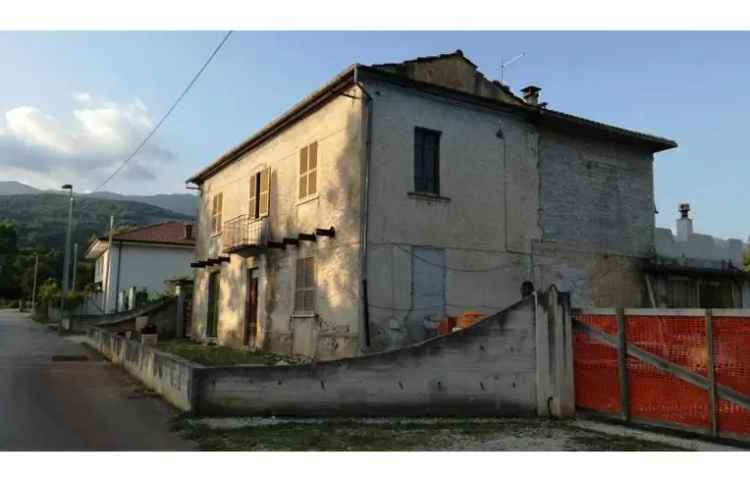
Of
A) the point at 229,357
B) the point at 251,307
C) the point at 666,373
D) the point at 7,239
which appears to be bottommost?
the point at 229,357

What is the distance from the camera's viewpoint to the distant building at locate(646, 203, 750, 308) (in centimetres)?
1609

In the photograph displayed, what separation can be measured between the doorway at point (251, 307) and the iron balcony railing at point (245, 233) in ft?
3.18

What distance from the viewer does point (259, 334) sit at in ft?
52.3

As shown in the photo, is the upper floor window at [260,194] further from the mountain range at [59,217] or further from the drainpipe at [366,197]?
the mountain range at [59,217]

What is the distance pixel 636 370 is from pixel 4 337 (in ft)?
80.1

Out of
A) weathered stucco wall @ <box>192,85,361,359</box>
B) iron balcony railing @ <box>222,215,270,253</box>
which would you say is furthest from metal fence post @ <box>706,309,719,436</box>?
iron balcony railing @ <box>222,215,270,253</box>

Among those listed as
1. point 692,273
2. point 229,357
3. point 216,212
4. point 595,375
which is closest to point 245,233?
point 216,212

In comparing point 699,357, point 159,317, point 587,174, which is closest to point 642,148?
point 587,174

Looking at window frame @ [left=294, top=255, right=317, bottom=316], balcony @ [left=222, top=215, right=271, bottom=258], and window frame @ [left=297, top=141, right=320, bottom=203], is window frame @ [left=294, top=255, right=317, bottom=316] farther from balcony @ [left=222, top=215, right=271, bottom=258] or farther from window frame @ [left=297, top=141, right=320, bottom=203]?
window frame @ [left=297, top=141, right=320, bottom=203]

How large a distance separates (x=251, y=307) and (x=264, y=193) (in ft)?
10.8

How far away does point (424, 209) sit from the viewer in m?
12.8

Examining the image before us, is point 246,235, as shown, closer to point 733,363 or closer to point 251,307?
point 251,307

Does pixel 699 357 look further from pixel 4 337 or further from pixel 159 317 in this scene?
pixel 4 337

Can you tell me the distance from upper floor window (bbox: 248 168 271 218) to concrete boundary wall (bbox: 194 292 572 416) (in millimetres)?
8540
